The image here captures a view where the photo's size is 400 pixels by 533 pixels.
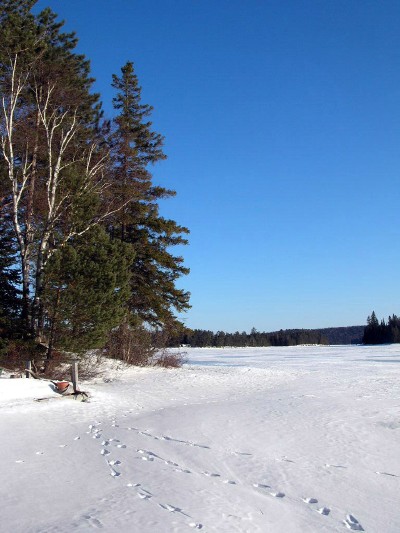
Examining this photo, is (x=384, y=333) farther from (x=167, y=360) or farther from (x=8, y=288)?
(x=8, y=288)

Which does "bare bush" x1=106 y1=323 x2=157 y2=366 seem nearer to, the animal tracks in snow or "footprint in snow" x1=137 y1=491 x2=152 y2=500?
the animal tracks in snow

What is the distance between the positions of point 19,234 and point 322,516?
1356 cm

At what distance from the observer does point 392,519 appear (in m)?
6.32

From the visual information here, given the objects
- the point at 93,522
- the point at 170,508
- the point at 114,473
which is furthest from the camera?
the point at 114,473

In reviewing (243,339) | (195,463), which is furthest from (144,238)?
(243,339)

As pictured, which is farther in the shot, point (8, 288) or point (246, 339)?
point (246, 339)

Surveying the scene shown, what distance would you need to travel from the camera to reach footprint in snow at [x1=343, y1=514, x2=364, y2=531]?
19.2 feet

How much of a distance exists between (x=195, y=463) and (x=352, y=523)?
9.53ft

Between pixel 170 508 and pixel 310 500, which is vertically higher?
pixel 170 508

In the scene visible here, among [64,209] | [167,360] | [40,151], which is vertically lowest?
[167,360]

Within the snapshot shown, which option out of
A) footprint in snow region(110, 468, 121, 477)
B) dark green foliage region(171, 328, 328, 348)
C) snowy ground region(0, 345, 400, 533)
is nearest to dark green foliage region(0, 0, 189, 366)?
snowy ground region(0, 345, 400, 533)

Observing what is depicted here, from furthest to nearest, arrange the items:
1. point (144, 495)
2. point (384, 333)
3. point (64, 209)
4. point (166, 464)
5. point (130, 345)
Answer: point (384, 333) < point (130, 345) < point (64, 209) < point (166, 464) < point (144, 495)

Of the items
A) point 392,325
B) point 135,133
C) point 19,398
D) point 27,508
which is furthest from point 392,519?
point 392,325

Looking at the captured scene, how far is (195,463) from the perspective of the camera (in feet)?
26.7
